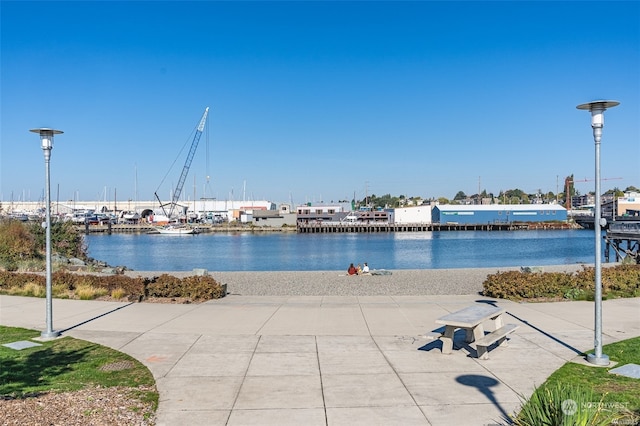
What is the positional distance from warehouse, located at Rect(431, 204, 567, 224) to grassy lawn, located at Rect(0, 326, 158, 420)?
131m

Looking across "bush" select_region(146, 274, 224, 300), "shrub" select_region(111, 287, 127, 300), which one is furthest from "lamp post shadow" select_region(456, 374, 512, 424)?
"shrub" select_region(111, 287, 127, 300)

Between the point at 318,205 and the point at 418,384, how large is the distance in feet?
450

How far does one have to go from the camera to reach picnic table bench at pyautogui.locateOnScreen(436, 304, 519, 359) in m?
9.49

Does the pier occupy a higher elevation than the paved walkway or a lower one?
lower

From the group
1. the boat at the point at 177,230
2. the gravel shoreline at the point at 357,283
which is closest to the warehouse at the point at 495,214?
the boat at the point at 177,230

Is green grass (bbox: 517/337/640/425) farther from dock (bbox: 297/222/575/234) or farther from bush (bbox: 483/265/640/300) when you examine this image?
dock (bbox: 297/222/575/234)

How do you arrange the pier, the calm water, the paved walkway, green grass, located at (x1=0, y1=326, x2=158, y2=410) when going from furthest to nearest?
the pier → the calm water → green grass, located at (x1=0, y1=326, x2=158, y2=410) → the paved walkway

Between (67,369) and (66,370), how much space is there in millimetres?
64

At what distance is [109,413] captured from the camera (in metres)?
6.77

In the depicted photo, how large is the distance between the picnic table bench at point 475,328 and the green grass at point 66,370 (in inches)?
203

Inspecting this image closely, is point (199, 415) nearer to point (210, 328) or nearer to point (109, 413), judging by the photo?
point (109, 413)

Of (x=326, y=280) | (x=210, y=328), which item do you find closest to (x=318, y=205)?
(x=326, y=280)

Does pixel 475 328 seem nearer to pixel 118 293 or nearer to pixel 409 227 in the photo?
pixel 118 293

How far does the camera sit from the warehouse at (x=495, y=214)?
137375 mm
